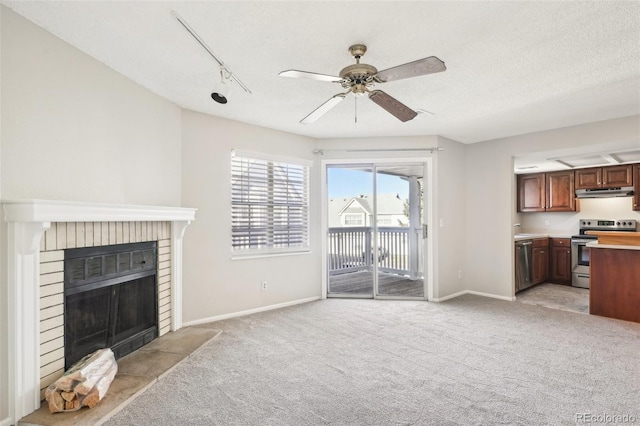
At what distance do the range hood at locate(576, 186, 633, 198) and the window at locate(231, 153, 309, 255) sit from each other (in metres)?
4.88

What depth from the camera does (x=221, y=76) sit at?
2627 millimetres

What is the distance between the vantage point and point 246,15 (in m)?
1.92

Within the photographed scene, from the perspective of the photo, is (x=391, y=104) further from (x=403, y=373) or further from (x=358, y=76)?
(x=403, y=373)

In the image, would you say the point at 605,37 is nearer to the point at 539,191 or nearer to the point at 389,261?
the point at 389,261

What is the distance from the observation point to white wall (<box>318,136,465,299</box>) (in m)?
4.75

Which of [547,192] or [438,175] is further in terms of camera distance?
[547,192]

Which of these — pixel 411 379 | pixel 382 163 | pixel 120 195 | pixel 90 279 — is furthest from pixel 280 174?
pixel 411 379

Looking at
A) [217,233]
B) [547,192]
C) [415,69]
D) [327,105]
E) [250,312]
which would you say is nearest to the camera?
[415,69]

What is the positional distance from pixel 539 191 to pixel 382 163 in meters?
3.60

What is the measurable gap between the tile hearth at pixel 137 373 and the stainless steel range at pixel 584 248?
233 inches

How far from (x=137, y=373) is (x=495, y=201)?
492 centimetres

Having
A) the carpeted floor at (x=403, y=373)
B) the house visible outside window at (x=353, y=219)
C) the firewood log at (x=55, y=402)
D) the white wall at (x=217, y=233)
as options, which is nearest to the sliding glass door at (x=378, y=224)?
the house visible outside window at (x=353, y=219)

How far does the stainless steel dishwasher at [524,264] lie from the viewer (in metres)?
5.20

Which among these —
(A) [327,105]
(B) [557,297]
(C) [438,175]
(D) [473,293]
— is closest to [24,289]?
(A) [327,105]
